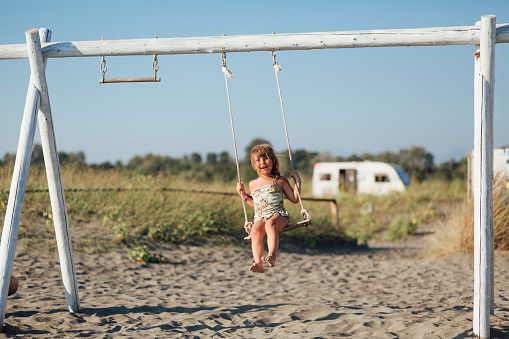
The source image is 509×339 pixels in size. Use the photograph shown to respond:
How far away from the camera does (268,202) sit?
4461mm

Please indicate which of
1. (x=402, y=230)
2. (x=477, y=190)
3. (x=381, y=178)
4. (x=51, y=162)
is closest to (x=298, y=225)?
(x=477, y=190)

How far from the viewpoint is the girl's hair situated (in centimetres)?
455

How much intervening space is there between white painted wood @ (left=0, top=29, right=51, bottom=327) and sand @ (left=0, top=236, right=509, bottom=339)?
1.72 feet

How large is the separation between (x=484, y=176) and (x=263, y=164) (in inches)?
74.6

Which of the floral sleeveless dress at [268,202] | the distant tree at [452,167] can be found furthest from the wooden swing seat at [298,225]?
the distant tree at [452,167]

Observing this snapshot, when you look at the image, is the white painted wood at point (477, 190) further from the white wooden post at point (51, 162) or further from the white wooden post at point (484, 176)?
the white wooden post at point (51, 162)

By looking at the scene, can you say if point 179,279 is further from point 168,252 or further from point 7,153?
point 7,153

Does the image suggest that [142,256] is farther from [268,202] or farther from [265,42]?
[265,42]

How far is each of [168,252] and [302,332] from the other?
518cm

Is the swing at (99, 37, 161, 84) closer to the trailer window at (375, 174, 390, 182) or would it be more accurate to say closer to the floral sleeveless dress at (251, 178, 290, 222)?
the floral sleeveless dress at (251, 178, 290, 222)

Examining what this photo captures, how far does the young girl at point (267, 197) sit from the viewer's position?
4.32 metres

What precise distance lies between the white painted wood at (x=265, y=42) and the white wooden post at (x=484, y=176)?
157 mm

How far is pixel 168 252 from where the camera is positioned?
902 cm

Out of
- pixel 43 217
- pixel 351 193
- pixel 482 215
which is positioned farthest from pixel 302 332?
pixel 351 193
